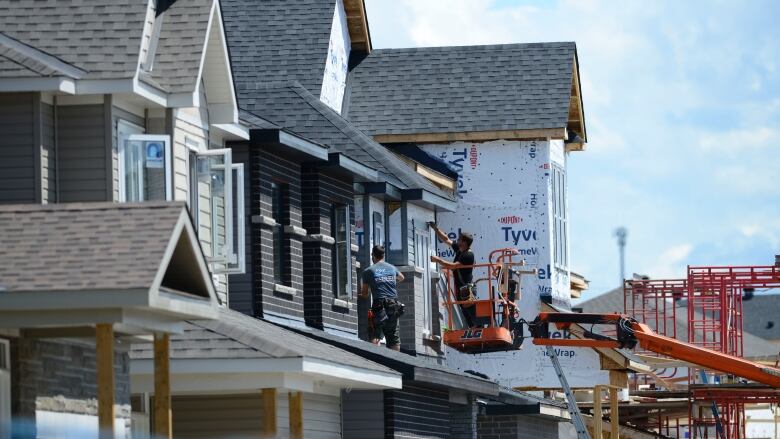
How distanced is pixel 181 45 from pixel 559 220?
18.8 metres

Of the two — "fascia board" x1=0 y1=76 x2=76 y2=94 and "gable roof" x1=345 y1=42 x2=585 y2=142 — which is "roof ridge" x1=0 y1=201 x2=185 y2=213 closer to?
"fascia board" x1=0 y1=76 x2=76 y2=94

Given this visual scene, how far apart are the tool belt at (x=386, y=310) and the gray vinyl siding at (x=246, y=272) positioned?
10.7 feet

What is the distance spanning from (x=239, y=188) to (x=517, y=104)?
1545 centimetres

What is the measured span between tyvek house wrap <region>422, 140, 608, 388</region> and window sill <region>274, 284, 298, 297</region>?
10.8 m

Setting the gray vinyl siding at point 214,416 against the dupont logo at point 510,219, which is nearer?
the gray vinyl siding at point 214,416

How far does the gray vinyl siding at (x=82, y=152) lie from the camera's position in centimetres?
2120

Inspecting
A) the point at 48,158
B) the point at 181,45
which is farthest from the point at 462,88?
the point at 48,158

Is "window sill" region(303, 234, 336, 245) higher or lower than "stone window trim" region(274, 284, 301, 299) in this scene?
higher

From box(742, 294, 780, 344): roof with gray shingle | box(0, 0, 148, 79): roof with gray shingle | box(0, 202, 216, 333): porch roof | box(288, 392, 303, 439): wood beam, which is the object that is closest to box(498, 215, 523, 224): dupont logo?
box(288, 392, 303, 439): wood beam

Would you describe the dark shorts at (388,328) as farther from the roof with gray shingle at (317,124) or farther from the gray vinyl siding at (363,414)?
the roof with gray shingle at (317,124)

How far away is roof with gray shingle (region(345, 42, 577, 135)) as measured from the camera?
38500mm

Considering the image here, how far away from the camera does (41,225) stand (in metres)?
17.5

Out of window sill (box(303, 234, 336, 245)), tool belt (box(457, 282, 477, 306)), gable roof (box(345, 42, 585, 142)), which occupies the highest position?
gable roof (box(345, 42, 585, 142))

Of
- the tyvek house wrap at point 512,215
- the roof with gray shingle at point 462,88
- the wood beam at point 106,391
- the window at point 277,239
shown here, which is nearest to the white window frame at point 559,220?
the tyvek house wrap at point 512,215
